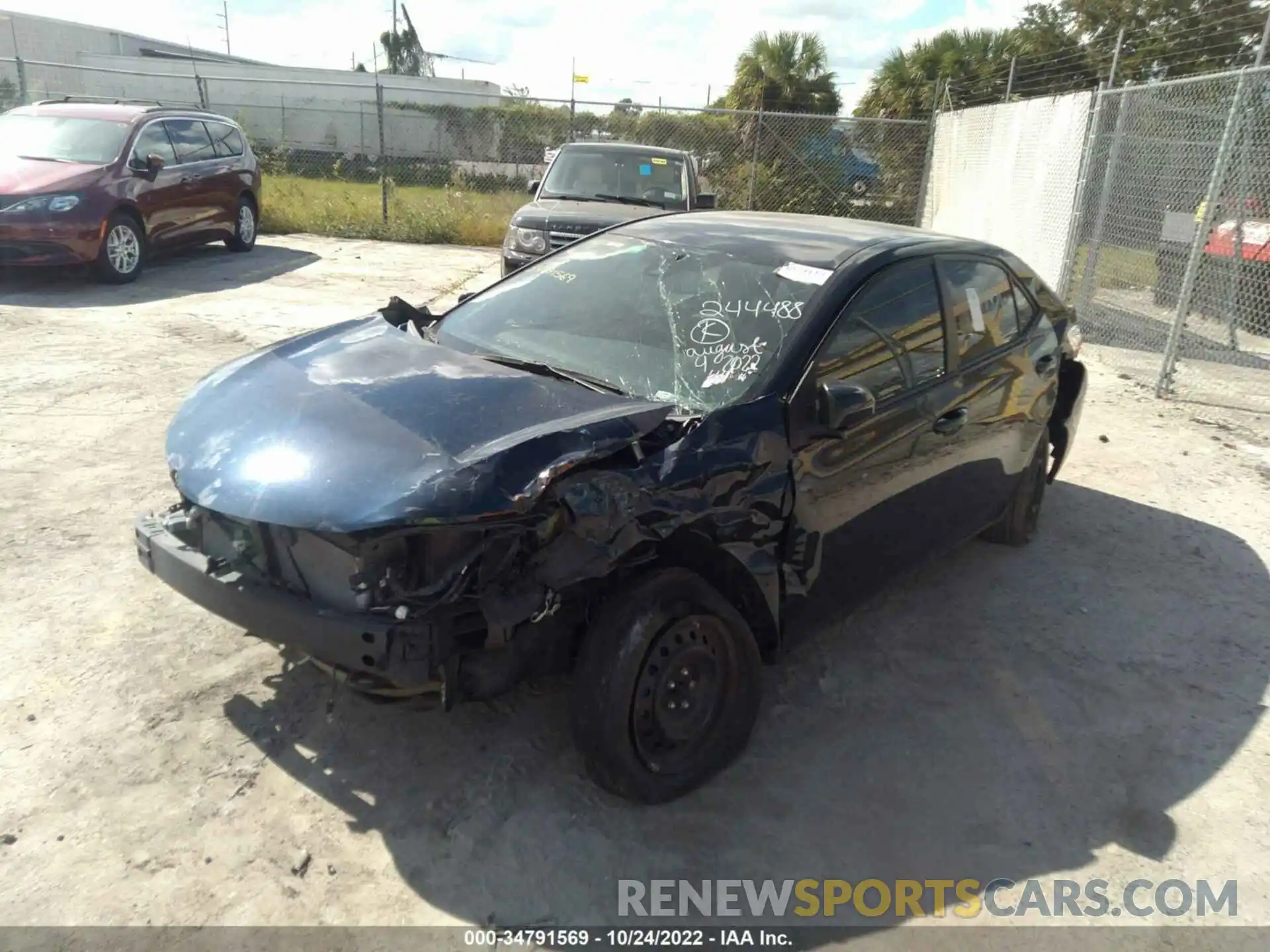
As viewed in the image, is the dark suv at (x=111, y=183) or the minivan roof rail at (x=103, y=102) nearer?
the dark suv at (x=111, y=183)

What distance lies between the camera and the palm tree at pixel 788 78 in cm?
2000

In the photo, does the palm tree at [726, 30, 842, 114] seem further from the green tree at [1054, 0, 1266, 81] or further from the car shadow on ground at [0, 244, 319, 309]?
the car shadow on ground at [0, 244, 319, 309]

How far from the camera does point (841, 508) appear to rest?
10.8ft

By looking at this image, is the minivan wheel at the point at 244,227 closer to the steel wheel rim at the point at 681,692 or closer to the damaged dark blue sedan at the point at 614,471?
the damaged dark blue sedan at the point at 614,471

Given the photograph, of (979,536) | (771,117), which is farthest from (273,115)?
(979,536)

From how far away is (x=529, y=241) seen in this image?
29.8 feet

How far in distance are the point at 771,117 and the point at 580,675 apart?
1551 centimetres

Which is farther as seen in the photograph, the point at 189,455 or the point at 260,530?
the point at 189,455

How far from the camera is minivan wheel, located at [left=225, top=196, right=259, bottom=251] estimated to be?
40.5 ft

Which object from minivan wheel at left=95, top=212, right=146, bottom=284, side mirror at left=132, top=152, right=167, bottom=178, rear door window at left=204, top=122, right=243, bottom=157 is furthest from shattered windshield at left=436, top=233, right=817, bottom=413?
rear door window at left=204, top=122, right=243, bottom=157

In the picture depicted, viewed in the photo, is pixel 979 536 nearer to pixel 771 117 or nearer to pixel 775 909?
pixel 775 909

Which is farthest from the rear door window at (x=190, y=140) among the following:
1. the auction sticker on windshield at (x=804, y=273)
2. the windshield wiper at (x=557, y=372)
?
the auction sticker on windshield at (x=804, y=273)

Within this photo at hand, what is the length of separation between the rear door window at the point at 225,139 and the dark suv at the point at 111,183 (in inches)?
0.8

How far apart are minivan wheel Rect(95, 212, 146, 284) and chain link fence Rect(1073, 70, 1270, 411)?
10.1 meters
